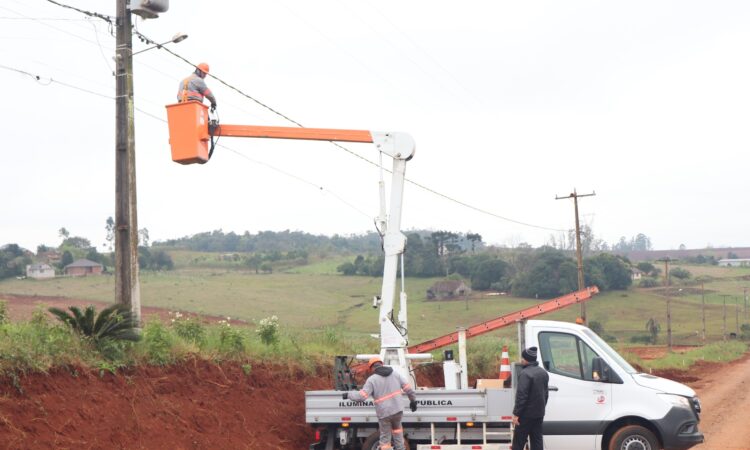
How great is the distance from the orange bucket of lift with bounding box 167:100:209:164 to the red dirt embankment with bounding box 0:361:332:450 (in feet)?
11.4

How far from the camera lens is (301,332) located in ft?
72.5

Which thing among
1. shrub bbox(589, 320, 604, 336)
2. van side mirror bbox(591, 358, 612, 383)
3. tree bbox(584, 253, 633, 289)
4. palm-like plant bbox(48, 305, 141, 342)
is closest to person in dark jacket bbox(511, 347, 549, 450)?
van side mirror bbox(591, 358, 612, 383)

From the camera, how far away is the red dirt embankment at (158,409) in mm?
10633

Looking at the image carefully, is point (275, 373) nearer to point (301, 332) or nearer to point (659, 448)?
point (301, 332)

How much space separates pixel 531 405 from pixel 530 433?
0.46 m

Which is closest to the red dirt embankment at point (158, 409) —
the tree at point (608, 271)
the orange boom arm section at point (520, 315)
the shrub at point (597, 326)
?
the orange boom arm section at point (520, 315)

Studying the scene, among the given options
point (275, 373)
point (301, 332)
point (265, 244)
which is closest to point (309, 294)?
point (301, 332)

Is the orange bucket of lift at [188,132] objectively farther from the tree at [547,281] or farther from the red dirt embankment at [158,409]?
the tree at [547,281]

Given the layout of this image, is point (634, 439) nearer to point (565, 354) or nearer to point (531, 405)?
point (565, 354)

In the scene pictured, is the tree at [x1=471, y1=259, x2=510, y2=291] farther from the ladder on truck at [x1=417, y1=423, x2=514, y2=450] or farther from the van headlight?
the ladder on truck at [x1=417, y1=423, x2=514, y2=450]

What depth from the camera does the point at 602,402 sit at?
42.8 ft

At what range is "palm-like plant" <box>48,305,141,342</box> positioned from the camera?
12961mm

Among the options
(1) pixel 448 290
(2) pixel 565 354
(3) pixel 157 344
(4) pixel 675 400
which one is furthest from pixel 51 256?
(4) pixel 675 400

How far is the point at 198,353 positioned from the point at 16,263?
5450cm
